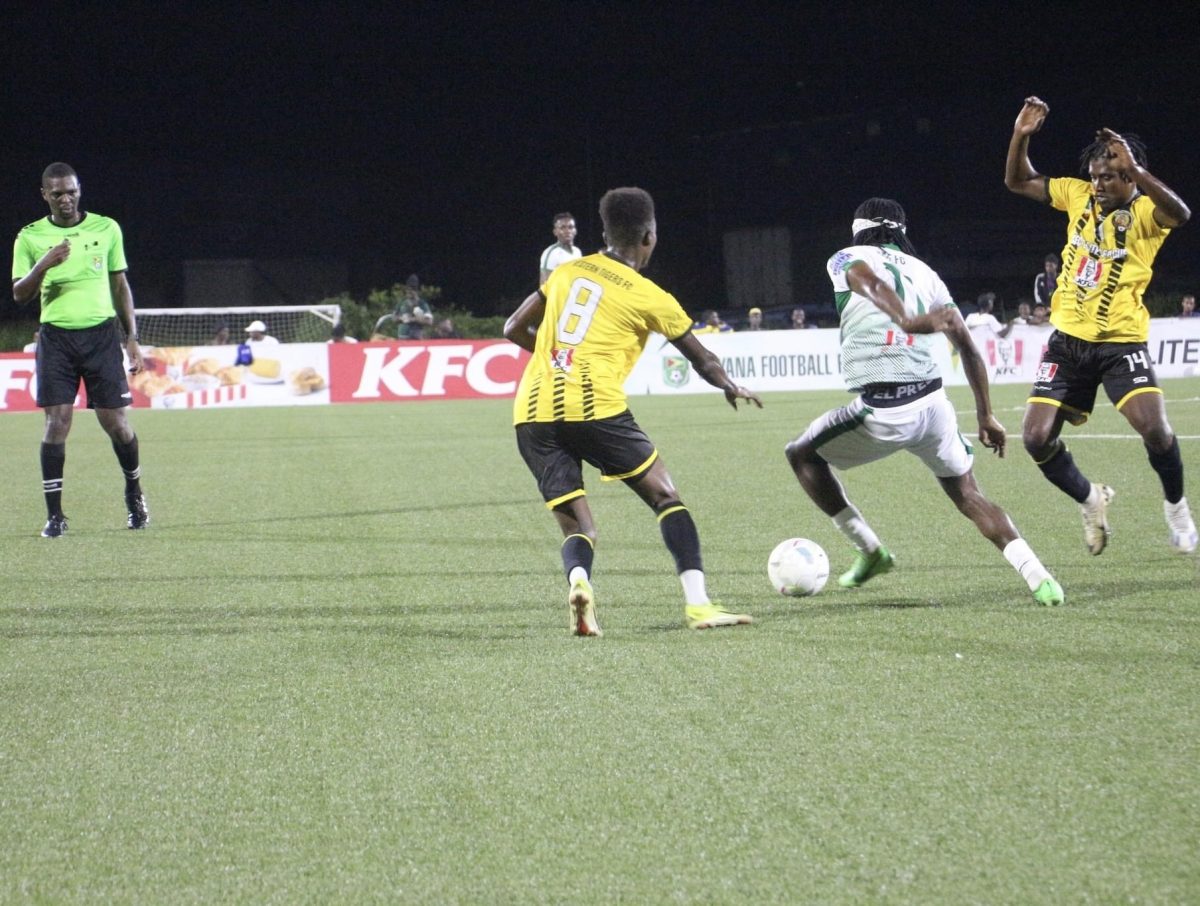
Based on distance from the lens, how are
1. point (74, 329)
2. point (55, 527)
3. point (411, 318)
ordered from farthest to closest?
point (411, 318)
point (74, 329)
point (55, 527)

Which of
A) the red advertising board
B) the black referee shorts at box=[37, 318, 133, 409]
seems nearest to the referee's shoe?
the black referee shorts at box=[37, 318, 133, 409]

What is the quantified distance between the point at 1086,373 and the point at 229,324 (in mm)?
29175

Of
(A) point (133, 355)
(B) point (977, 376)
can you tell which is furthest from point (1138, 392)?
(A) point (133, 355)

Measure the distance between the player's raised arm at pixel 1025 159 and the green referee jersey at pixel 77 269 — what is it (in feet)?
18.3

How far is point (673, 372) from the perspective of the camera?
2902cm

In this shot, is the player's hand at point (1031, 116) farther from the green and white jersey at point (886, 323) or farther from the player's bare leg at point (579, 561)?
the player's bare leg at point (579, 561)

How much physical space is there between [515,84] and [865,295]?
3620cm

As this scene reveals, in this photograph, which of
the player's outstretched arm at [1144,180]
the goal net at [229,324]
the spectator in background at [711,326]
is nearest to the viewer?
the player's outstretched arm at [1144,180]

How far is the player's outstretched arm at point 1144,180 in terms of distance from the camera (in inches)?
269

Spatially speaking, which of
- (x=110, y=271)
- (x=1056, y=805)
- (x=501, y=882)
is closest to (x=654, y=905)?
(x=501, y=882)

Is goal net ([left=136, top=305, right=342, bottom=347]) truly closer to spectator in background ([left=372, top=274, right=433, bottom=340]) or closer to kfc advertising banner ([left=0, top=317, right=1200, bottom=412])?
spectator in background ([left=372, top=274, right=433, bottom=340])

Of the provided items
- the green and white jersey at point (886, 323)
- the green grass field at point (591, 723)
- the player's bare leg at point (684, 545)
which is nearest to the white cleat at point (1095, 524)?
the green grass field at point (591, 723)

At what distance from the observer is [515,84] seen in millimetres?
40719

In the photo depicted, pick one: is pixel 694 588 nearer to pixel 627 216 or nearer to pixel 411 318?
pixel 627 216
